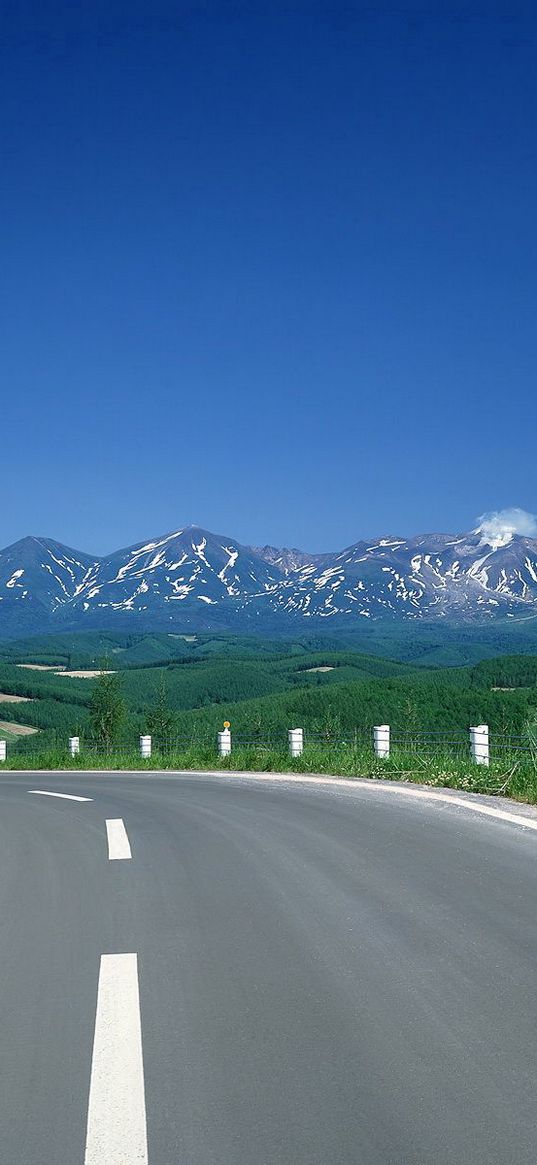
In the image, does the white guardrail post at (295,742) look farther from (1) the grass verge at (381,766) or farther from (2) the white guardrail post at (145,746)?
(2) the white guardrail post at (145,746)

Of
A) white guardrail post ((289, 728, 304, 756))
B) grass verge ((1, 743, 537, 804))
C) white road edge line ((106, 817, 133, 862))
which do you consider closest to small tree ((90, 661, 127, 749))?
grass verge ((1, 743, 537, 804))

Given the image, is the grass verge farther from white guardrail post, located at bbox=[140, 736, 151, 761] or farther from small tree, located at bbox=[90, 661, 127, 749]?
small tree, located at bbox=[90, 661, 127, 749]

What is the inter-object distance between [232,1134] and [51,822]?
31.4ft

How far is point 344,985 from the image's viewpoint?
526 centimetres

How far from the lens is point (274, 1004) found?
5.01m

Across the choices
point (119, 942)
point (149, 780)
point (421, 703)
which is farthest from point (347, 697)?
point (119, 942)

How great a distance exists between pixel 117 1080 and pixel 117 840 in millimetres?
6617

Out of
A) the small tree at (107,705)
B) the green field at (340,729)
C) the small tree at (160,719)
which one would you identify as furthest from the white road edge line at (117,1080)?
the small tree at (160,719)

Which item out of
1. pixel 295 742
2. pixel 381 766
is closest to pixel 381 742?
pixel 381 766

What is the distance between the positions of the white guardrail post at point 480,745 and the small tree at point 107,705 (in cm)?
4943

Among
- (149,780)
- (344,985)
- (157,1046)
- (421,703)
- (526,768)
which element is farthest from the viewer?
(421,703)

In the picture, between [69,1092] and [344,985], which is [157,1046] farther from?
[344,985]

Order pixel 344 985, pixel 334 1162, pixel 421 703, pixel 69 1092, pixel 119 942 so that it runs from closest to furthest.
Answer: pixel 334 1162, pixel 69 1092, pixel 344 985, pixel 119 942, pixel 421 703

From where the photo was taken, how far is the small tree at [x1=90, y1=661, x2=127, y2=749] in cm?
6506
